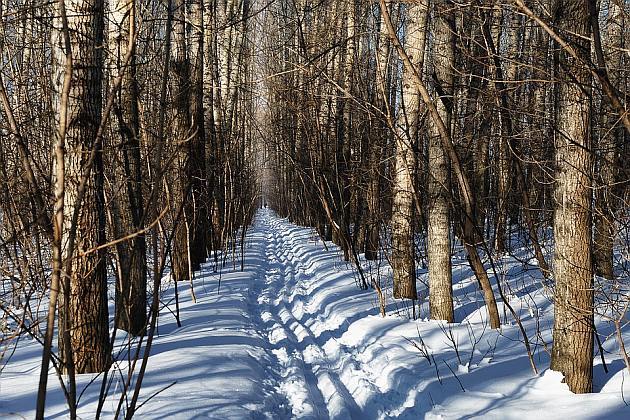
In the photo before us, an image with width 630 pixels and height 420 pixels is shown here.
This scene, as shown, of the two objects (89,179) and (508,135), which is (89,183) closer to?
(89,179)

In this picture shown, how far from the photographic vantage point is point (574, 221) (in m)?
4.65

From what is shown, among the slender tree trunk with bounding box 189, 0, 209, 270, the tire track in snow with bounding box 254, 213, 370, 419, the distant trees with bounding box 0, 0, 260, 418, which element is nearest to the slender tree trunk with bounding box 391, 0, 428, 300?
the tire track in snow with bounding box 254, 213, 370, 419

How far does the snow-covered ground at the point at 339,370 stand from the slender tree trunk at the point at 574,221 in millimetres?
287

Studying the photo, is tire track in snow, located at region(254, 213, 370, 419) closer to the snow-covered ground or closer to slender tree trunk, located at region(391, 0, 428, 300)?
the snow-covered ground

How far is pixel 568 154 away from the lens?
183 inches

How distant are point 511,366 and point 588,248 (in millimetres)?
1438

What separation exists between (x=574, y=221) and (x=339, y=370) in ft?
8.55

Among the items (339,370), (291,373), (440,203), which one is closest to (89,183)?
(291,373)

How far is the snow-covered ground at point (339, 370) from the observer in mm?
4395

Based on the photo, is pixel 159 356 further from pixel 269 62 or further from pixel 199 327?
pixel 269 62

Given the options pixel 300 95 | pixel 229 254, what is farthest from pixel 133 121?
pixel 229 254

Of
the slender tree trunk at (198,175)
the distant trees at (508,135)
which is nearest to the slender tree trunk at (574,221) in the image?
the distant trees at (508,135)

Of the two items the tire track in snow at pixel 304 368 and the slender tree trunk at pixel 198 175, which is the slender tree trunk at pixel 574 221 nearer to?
the tire track in snow at pixel 304 368

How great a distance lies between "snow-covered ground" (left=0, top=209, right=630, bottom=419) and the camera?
4.39 meters
